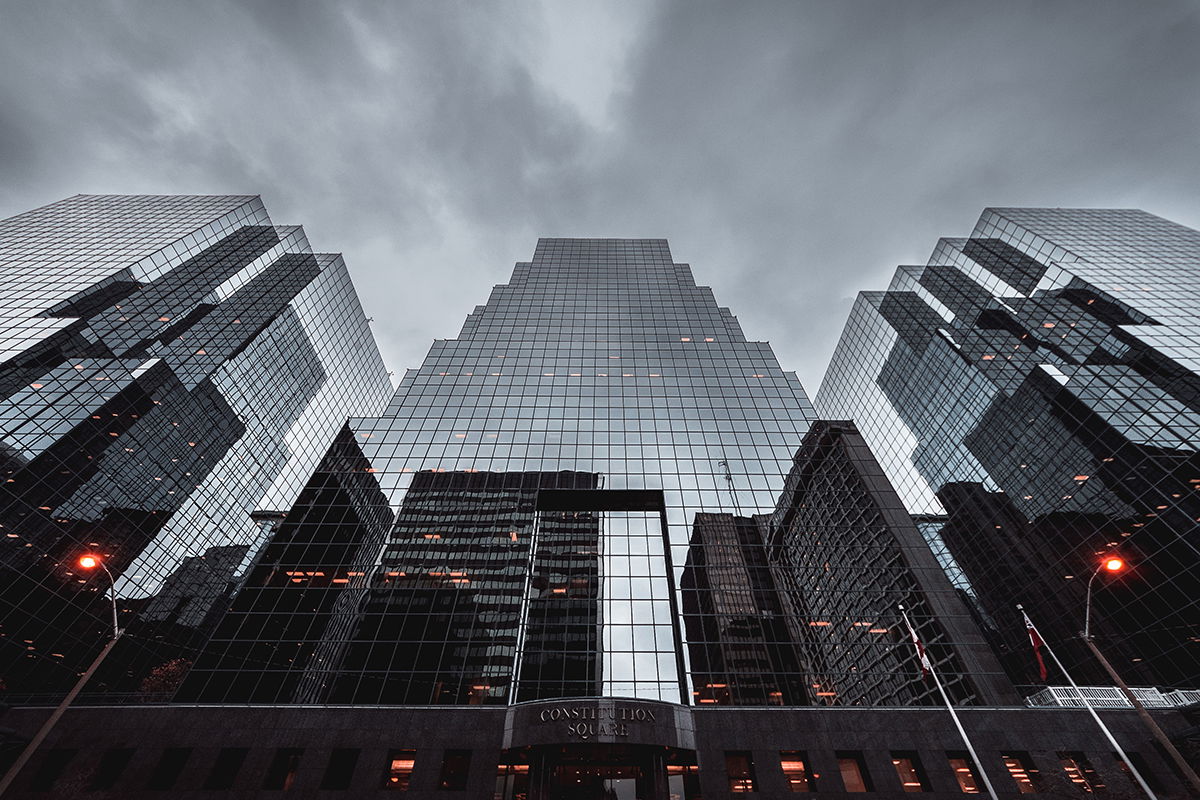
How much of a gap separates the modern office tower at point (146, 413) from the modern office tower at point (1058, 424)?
3404 inches

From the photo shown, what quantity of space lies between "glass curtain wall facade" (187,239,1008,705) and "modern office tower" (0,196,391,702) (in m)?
15.3

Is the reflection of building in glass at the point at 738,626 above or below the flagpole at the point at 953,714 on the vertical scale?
above

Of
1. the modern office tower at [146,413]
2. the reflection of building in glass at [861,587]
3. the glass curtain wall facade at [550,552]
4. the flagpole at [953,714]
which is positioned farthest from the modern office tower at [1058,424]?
the modern office tower at [146,413]

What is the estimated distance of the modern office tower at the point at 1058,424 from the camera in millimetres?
49938

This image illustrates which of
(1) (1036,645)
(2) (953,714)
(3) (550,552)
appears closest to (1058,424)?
(1) (1036,645)

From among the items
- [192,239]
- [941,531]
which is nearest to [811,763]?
[941,531]

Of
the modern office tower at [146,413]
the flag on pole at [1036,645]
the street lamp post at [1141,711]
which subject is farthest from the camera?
the modern office tower at [146,413]

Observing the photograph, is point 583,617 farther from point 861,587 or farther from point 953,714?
point 861,587

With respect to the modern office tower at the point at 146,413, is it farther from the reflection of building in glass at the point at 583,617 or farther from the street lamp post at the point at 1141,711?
the street lamp post at the point at 1141,711

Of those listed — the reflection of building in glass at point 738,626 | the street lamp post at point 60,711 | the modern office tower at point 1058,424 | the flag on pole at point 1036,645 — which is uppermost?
the modern office tower at point 1058,424

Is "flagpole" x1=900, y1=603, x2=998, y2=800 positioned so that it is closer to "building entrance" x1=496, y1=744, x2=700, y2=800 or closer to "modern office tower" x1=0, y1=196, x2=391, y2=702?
"building entrance" x1=496, y1=744, x2=700, y2=800

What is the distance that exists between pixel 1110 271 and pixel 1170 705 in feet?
184

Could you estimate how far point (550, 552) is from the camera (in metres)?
52.0

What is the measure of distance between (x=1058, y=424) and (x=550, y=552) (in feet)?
191
